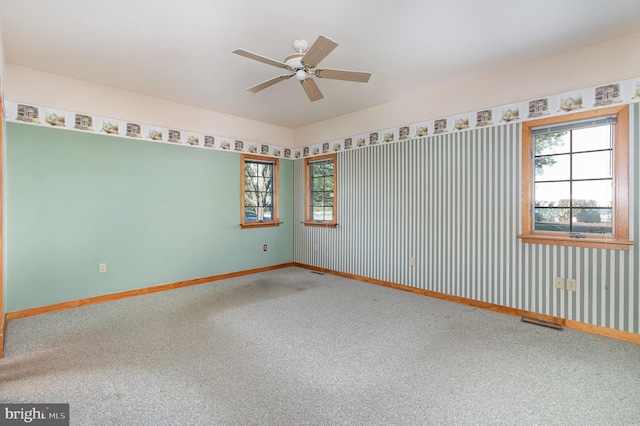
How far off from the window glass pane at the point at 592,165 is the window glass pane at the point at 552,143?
0.45ft

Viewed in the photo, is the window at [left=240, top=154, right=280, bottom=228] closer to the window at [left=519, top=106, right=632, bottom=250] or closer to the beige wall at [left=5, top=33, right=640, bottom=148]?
the beige wall at [left=5, top=33, right=640, bottom=148]

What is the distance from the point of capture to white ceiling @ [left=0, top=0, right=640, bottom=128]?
225 centimetres

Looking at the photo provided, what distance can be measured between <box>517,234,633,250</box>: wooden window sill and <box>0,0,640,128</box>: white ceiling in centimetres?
180

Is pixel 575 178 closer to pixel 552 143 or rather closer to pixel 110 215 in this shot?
pixel 552 143

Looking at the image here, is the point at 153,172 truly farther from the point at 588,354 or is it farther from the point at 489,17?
the point at 588,354

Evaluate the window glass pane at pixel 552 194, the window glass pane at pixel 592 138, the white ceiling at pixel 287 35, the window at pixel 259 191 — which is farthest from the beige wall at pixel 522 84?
the window at pixel 259 191

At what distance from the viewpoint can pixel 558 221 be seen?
3090mm

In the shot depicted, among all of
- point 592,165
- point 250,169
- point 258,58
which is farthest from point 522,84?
point 250,169

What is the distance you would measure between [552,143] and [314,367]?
3.19m

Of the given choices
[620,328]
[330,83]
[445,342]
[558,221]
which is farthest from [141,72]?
[620,328]

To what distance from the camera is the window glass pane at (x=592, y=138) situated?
9.31 ft

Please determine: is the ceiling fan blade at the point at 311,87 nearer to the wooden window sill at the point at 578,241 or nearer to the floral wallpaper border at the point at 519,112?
the floral wallpaper border at the point at 519,112

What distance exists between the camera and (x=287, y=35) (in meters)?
2.58

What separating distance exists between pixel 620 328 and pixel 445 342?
5.22 feet
